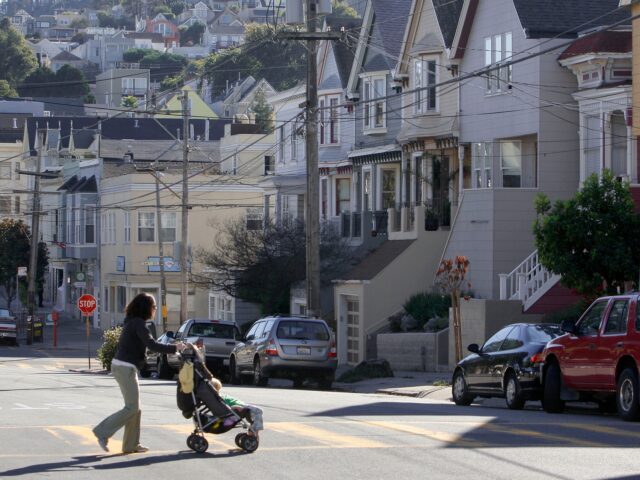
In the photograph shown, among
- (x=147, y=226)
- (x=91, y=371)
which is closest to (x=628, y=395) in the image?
(x=91, y=371)

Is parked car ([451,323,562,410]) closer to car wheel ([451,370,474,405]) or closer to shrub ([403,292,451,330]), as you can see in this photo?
car wheel ([451,370,474,405])

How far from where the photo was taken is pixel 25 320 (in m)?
73.4

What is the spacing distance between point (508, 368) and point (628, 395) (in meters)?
3.64

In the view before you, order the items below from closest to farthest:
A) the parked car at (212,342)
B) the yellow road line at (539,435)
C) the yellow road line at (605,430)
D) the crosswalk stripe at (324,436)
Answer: the crosswalk stripe at (324,436) < the yellow road line at (539,435) < the yellow road line at (605,430) < the parked car at (212,342)

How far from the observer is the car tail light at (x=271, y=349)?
100 ft

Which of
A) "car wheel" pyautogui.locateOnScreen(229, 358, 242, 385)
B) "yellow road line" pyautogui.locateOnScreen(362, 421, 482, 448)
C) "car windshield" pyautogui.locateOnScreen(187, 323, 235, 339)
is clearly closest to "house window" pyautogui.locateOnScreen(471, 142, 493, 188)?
"car windshield" pyautogui.locateOnScreen(187, 323, 235, 339)

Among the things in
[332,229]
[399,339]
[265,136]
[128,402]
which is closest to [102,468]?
[128,402]

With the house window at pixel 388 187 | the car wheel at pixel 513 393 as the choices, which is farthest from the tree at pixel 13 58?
the car wheel at pixel 513 393

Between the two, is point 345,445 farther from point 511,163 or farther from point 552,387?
point 511,163

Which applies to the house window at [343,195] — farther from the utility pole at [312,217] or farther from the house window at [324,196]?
the utility pole at [312,217]

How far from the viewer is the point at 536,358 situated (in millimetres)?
21234

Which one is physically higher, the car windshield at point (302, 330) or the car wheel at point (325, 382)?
the car windshield at point (302, 330)

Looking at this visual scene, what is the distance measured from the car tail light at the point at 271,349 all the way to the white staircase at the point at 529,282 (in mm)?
6352

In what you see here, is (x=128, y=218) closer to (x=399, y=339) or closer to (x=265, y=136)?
(x=265, y=136)
